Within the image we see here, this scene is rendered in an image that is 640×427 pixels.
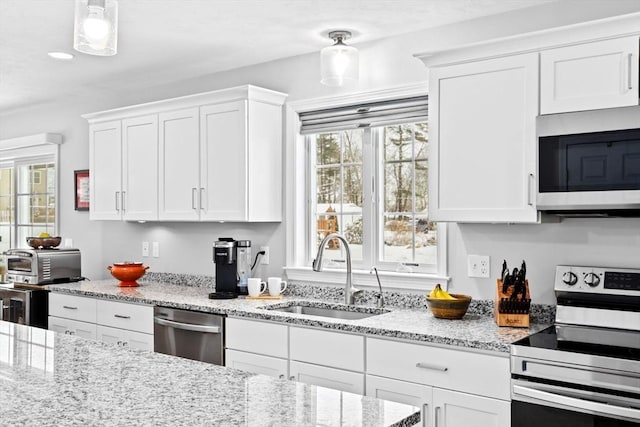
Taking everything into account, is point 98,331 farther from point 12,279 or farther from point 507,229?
point 507,229

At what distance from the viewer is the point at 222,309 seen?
325cm

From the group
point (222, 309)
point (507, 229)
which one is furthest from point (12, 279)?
point (507, 229)

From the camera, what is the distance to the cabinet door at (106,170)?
4422 mm

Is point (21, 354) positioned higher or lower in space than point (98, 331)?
higher

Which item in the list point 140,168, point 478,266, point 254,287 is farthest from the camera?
point 140,168

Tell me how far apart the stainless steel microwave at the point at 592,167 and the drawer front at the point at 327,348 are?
3.44 feet

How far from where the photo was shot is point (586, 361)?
7.11 ft

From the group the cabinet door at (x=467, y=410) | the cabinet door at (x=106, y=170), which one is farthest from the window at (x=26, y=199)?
the cabinet door at (x=467, y=410)

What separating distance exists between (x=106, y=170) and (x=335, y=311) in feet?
7.23

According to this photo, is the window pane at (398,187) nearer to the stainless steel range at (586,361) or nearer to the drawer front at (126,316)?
the stainless steel range at (586,361)

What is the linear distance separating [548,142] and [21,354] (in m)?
2.17

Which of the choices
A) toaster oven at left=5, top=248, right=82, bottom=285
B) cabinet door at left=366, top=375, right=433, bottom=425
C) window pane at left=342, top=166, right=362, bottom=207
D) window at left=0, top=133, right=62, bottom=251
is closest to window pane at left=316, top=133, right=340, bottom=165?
window pane at left=342, top=166, right=362, bottom=207

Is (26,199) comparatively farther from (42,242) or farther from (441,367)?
(441,367)

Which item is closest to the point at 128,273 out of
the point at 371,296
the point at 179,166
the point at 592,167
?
the point at 179,166
